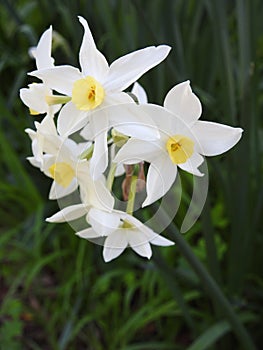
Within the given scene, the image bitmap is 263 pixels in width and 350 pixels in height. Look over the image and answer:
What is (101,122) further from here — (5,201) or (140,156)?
(5,201)

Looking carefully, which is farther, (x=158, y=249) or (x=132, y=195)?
(x=158, y=249)

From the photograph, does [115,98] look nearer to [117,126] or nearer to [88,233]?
[117,126]

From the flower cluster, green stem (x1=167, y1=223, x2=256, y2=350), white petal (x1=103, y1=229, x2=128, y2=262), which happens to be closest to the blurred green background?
green stem (x1=167, y1=223, x2=256, y2=350)

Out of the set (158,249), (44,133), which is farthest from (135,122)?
(158,249)

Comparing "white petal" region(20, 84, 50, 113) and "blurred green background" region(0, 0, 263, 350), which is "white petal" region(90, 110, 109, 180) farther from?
"blurred green background" region(0, 0, 263, 350)

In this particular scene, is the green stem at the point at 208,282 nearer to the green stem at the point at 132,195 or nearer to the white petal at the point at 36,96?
the green stem at the point at 132,195

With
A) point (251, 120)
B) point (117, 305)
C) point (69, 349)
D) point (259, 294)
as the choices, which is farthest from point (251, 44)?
point (69, 349)

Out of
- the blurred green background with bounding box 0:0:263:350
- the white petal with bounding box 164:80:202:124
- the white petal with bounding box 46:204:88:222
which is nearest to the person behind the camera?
the white petal with bounding box 164:80:202:124

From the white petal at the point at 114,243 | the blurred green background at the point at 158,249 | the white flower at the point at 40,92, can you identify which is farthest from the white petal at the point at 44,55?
the blurred green background at the point at 158,249
